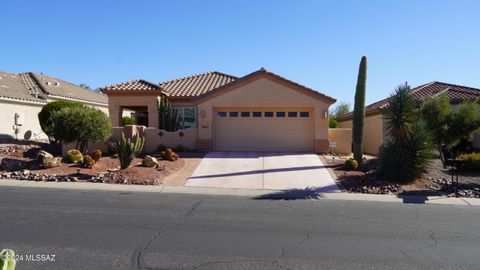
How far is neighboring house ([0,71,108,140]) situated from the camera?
26.5 meters

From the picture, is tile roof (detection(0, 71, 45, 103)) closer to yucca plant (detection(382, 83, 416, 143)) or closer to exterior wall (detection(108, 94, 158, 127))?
exterior wall (detection(108, 94, 158, 127))

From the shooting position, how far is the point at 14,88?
29.7 m

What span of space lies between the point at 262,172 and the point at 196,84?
1281 centimetres

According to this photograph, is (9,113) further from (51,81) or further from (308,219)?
(308,219)

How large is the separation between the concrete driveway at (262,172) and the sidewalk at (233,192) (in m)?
0.77

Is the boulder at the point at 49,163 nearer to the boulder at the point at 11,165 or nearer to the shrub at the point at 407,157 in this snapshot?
the boulder at the point at 11,165

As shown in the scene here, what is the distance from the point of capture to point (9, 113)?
26.6m

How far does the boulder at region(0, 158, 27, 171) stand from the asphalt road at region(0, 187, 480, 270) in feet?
17.4

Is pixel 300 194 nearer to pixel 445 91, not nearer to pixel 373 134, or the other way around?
pixel 445 91

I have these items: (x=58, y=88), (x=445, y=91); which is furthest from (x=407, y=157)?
(x=58, y=88)

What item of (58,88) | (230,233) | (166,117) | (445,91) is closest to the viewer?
(230,233)

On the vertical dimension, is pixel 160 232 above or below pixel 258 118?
below

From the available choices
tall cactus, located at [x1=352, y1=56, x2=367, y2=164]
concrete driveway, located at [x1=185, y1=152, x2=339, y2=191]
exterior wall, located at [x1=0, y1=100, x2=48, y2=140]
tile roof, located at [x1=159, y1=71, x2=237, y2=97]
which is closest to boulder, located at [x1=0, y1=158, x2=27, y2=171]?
concrete driveway, located at [x1=185, y1=152, x2=339, y2=191]

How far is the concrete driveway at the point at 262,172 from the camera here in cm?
1518
